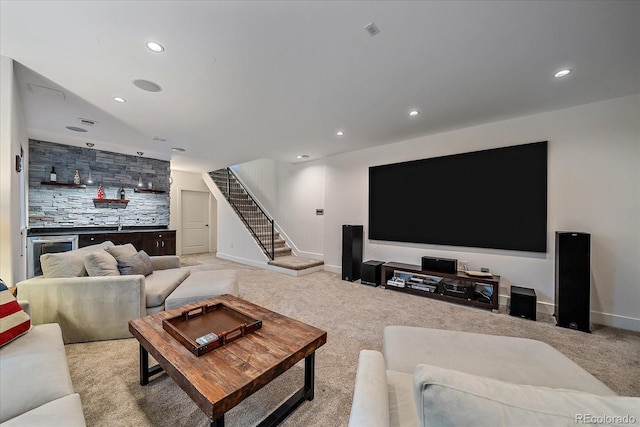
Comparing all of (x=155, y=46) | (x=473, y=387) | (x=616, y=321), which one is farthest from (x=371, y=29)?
(x=616, y=321)

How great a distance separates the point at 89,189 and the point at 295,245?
4.61 m

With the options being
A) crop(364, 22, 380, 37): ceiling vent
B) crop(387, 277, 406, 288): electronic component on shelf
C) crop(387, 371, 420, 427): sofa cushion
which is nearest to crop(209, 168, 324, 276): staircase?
crop(387, 277, 406, 288): electronic component on shelf

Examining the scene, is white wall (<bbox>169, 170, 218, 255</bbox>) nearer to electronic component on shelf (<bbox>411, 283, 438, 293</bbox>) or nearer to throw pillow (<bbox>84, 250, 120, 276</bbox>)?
throw pillow (<bbox>84, 250, 120, 276</bbox>)

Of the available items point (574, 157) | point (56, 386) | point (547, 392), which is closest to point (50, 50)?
point (56, 386)

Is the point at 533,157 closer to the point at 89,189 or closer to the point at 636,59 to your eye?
the point at 636,59

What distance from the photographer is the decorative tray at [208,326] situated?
4.79 ft

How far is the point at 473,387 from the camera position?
2.05 feet

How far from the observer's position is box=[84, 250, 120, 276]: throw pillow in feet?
8.20

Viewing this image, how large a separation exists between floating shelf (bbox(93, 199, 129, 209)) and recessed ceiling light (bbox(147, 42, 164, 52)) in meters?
4.80

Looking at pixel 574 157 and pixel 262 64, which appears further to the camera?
pixel 574 157

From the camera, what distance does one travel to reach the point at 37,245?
4242 mm

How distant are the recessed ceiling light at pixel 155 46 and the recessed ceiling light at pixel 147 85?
2.09 ft

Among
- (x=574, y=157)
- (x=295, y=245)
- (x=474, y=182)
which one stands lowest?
(x=295, y=245)

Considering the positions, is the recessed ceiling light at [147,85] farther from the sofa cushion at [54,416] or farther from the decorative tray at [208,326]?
the sofa cushion at [54,416]
